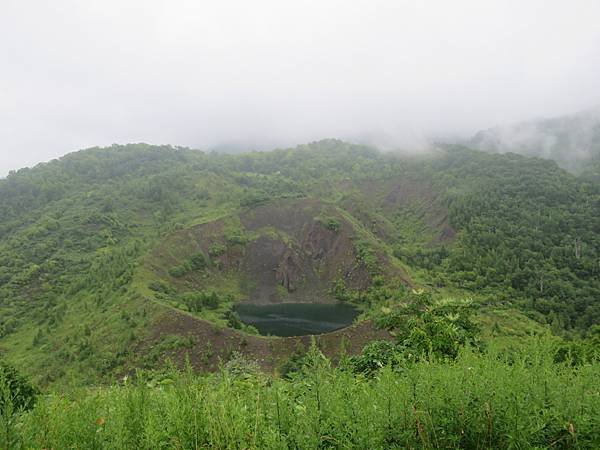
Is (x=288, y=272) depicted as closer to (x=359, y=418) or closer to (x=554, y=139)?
(x=359, y=418)

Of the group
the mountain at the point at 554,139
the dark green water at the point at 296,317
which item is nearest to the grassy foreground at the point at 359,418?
the dark green water at the point at 296,317

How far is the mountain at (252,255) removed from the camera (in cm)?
3297

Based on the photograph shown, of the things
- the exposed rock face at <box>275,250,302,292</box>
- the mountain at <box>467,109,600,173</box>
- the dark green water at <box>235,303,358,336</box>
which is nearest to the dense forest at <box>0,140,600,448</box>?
the exposed rock face at <box>275,250,302,292</box>

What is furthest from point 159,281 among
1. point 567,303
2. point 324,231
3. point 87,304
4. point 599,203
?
point 599,203

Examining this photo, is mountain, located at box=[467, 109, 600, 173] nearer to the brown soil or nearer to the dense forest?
the dense forest

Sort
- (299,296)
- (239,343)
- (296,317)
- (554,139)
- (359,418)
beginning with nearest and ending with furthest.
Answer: (359,418) → (239,343) → (296,317) → (299,296) → (554,139)

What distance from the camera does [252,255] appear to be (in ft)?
211

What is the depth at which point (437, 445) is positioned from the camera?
331 cm

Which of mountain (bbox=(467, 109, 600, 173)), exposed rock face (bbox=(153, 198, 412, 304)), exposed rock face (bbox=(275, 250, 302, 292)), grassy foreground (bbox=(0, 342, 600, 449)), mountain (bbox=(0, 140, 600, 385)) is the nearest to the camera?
grassy foreground (bbox=(0, 342, 600, 449))

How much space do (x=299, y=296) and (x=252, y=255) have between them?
10.7 metres

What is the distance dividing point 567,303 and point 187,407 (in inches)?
2180

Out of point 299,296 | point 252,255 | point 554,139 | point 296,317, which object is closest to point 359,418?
point 296,317

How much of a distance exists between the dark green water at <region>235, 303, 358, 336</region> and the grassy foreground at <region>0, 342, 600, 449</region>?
39.4 metres

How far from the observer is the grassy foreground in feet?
10.6
